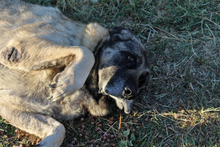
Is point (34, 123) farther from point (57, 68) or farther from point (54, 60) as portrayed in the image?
point (54, 60)

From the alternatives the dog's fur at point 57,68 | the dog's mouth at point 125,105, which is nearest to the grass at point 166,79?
the dog's mouth at point 125,105

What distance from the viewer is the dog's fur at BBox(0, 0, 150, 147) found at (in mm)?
2719

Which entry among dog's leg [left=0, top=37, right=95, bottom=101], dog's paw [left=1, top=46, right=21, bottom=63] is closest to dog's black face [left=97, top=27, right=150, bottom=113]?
dog's leg [left=0, top=37, right=95, bottom=101]

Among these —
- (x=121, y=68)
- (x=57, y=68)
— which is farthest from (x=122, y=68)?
(x=57, y=68)

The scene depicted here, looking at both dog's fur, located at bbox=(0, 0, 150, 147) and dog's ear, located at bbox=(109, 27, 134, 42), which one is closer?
dog's fur, located at bbox=(0, 0, 150, 147)

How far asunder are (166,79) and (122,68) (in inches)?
55.4

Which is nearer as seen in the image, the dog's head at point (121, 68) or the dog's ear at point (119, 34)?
the dog's head at point (121, 68)

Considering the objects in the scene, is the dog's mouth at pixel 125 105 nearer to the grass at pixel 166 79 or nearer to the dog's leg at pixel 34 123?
the grass at pixel 166 79

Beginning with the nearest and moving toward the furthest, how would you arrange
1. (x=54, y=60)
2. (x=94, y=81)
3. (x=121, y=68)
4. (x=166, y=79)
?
(x=54, y=60) → (x=121, y=68) → (x=94, y=81) → (x=166, y=79)

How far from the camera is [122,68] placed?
3.00 m

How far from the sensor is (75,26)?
3475 mm

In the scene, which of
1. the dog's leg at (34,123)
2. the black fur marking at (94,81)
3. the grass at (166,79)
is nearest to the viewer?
the dog's leg at (34,123)

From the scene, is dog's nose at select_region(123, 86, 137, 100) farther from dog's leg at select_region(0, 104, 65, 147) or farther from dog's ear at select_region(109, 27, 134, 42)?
dog's leg at select_region(0, 104, 65, 147)

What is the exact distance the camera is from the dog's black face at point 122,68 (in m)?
2.84
